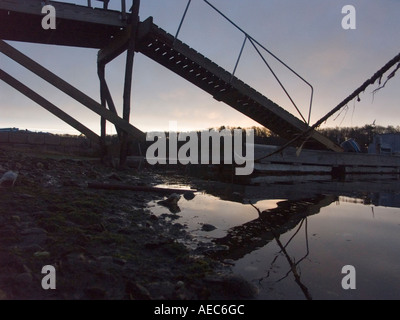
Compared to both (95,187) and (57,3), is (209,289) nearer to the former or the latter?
(95,187)

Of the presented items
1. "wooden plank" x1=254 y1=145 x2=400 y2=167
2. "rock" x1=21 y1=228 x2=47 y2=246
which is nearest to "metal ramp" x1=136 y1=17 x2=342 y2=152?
"wooden plank" x1=254 y1=145 x2=400 y2=167

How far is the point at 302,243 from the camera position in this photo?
3273mm

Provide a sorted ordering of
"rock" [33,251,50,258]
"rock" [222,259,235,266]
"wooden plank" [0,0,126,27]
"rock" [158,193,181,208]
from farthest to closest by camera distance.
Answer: "wooden plank" [0,0,126,27]
"rock" [158,193,181,208]
"rock" [222,259,235,266]
"rock" [33,251,50,258]

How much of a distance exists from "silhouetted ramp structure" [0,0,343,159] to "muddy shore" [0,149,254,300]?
482cm

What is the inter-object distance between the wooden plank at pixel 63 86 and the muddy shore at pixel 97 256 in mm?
4121

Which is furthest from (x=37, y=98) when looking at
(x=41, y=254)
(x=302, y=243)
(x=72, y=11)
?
(x=302, y=243)

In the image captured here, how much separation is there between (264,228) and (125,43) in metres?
7.15

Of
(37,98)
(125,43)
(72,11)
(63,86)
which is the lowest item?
(37,98)

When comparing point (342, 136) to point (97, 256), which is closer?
point (97, 256)

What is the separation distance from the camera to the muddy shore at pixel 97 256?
6.21ft

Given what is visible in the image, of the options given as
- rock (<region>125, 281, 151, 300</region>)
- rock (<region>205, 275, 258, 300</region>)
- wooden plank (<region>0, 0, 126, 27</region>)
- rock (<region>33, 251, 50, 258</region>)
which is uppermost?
wooden plank (<region>0, 0, 126, 27</region>)

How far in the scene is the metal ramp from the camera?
873cm

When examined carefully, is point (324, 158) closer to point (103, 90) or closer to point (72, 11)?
point (103, 90)

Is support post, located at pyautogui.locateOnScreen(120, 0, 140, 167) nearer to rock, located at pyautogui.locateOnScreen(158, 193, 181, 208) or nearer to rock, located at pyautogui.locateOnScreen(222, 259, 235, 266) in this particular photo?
rock, located at pyautogui.locateOnScreen(158, 193, 181, 208)
